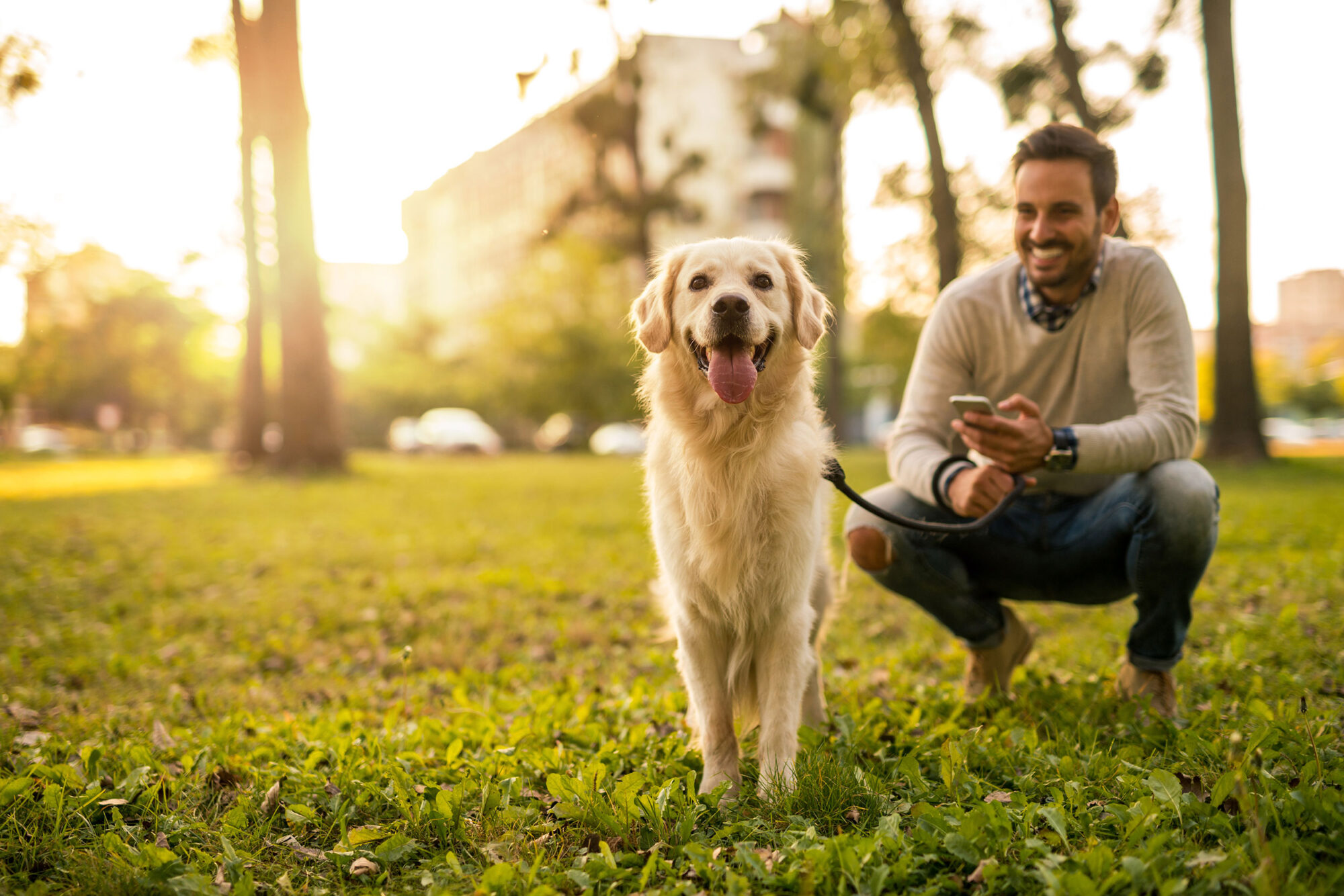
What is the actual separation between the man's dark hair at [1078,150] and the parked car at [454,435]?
Answer: 27695 millimetres

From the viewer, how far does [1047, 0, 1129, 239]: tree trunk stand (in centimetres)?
1227

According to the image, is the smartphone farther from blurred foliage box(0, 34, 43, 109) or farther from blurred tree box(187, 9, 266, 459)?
blurred tree box(187, 9, 266, 459)

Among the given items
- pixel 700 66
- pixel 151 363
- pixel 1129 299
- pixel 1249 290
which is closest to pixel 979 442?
pixel 1129 299

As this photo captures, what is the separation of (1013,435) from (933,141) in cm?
1167

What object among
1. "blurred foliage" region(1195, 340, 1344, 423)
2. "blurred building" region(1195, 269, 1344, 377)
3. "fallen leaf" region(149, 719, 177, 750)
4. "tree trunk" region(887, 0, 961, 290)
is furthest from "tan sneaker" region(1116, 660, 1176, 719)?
"blurred foliage" region(1195, 340, 1344, 423)

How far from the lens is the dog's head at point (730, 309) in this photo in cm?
266

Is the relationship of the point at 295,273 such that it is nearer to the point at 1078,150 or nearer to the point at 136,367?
the point at 1078,150

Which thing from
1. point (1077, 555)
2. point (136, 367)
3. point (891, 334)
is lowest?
point (1077, 555)

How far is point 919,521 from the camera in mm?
3070

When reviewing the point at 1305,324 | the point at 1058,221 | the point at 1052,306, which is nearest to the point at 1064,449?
the point at 1052,306

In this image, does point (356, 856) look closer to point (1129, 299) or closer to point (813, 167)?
point (1129, 299)

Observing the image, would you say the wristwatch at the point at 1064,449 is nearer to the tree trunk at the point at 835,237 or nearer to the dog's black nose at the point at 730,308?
the dog's black nose at the point at 730,308

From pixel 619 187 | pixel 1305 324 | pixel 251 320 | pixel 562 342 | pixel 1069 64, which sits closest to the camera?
pixel 1069 64

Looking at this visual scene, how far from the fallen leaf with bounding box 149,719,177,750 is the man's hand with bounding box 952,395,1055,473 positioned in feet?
9.45
